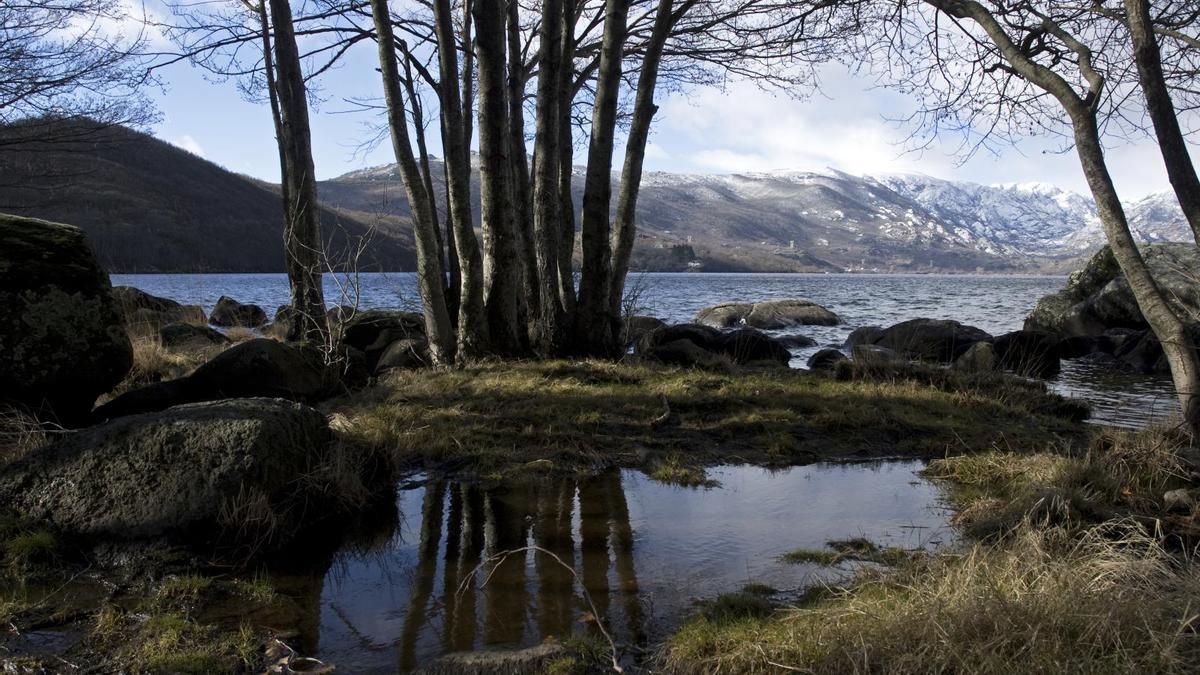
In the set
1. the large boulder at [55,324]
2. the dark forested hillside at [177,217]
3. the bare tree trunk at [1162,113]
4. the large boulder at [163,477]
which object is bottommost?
the large boulder at [163,477]

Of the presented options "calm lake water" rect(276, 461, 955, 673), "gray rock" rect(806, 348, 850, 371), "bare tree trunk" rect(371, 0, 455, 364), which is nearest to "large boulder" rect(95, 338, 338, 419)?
"bare tree trunk" rect(371, 0, 455, 364)

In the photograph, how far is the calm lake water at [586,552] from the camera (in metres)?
3.86

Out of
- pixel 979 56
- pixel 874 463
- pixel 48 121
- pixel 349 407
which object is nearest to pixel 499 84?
pixel 349 407

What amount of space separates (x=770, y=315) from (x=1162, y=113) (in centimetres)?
2448

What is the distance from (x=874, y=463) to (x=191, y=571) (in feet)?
17.9

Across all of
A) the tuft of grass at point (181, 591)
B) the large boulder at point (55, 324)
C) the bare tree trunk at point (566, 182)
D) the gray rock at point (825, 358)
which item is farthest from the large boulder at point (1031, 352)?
the tuft of grass at point (181, 591)

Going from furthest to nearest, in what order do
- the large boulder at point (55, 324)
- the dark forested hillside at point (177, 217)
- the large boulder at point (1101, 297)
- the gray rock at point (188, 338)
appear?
1. the dark forested hillside at point (177, 217)
2. the large boulder at point (1101, 297)
3. the gray rock at point (188, 338)
4. the large boulder at point (55, 324)

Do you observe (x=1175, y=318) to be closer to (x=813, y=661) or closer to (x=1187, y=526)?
(x=1187, y=526)

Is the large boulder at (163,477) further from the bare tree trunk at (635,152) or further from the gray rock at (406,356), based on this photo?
the bare tree trunk at (635,152)

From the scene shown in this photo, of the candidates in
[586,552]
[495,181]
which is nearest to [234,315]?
[495,181]

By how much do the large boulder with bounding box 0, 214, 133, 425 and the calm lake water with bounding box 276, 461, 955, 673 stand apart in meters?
3.41

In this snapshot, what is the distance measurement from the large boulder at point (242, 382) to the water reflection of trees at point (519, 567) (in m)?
3.12

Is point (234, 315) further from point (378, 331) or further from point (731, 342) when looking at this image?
point (731, 342)

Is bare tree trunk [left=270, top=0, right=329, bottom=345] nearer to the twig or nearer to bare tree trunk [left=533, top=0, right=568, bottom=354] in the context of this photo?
bare tree trunk [left=533, top=0, right=568, bottom=354]
